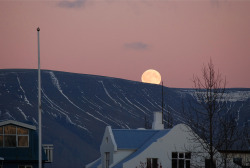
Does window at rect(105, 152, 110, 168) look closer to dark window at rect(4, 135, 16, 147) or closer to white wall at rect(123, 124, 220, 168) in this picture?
white wall at rect(123, 124, 220, 168)

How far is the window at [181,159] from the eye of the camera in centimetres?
6209

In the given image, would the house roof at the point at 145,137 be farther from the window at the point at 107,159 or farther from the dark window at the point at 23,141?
the dark window at the point at 23,141

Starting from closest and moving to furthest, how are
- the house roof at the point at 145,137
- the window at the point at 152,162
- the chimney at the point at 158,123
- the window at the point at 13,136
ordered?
the window at the point at 152,162 < the house roof at the point at 145,137 < the window at the point at 13,136 < the chimney at the point at 158,123

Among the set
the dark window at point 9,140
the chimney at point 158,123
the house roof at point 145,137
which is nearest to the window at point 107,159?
the house roof at point 145,137

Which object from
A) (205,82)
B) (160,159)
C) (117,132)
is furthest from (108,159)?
(205,82)

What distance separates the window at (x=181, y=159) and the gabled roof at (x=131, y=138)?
438 cm

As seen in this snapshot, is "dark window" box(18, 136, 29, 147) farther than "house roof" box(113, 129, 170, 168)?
Yes

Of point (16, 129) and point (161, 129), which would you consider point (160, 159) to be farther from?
point (16, 129)

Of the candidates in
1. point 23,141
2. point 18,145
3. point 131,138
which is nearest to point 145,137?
point 131,138

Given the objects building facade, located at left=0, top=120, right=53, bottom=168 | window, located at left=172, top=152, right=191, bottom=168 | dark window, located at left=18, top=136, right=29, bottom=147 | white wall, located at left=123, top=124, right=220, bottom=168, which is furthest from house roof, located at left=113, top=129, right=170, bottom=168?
dark window, located at left=18, top=136, right=29, bottom=147

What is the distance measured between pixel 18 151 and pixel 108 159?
8.20 metres

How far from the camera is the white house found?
202ft

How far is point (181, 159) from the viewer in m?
62.4

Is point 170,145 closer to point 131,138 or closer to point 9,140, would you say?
point 131,138
